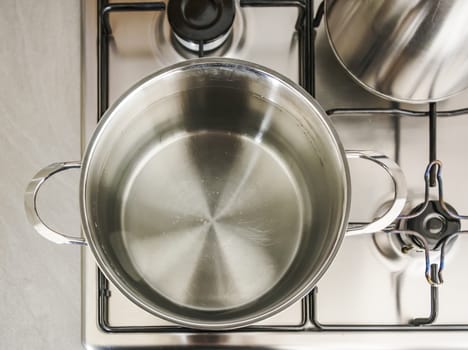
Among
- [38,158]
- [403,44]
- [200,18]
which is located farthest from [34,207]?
[403,44]

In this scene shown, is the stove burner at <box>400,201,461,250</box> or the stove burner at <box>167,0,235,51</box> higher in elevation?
the stove burner at <box>167,0,235,51</box>

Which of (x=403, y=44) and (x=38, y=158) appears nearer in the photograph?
(x=403, y=44)

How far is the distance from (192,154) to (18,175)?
0.69 feet

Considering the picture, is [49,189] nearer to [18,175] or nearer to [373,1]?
[18,175]

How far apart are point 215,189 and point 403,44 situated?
26cm

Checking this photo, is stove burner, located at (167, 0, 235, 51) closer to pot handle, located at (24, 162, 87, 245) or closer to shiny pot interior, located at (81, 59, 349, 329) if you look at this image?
shiny pot interior, located at (81, 59, 349, 329)

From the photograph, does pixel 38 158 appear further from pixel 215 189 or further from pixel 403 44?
pixel 403 44

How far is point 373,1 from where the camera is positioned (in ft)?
1.40

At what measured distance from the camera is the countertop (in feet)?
1.82

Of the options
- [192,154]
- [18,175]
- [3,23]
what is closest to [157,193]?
[192,154]

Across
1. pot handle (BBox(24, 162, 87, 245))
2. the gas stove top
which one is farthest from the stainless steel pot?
pot handle (BBox(24, 162, 87, 245))

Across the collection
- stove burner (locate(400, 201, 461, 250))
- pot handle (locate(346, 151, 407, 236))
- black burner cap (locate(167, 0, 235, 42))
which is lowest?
stove burner (locate(400, 201, 461, 250))

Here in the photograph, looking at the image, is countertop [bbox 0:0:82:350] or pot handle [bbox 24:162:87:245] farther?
countertop [bbox 0:0:82:350]

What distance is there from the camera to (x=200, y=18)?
50 centimetres
